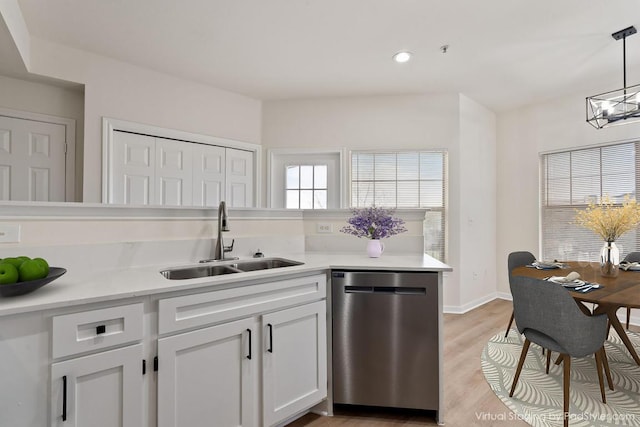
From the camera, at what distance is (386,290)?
1.78 meters

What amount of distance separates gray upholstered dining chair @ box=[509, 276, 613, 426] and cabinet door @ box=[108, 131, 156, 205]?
3.30m

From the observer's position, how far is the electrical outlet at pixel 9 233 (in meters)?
1.38

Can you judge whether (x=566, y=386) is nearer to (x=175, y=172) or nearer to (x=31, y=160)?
(x=175, y=172)

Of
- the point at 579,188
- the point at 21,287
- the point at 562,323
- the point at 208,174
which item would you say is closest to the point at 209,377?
the point at 21,287

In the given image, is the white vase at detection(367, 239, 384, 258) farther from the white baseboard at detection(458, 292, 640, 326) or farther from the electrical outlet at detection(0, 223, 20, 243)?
the white baseboard at detection(458, 292, 640, 326)

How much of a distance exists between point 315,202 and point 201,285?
9.37ft

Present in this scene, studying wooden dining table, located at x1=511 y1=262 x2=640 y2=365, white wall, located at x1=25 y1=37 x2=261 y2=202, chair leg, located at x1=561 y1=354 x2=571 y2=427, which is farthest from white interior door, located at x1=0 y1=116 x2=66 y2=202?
Result: wooden dining table, located at x1=511 y1=262 x2=640 y2=365

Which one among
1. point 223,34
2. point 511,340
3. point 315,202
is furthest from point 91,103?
point 511,340

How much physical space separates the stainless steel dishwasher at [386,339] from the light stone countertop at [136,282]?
79 millimetres

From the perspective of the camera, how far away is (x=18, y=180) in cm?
285

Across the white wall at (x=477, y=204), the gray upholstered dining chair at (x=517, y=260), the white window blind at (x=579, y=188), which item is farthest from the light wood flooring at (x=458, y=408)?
the white window blind at (x=579, y=188)

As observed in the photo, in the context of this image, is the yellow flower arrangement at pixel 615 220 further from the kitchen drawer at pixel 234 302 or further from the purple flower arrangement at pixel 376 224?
the kitchen drawer at pixel 234 302

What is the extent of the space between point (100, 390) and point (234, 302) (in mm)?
568

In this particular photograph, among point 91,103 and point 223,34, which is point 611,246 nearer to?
point 223,34
